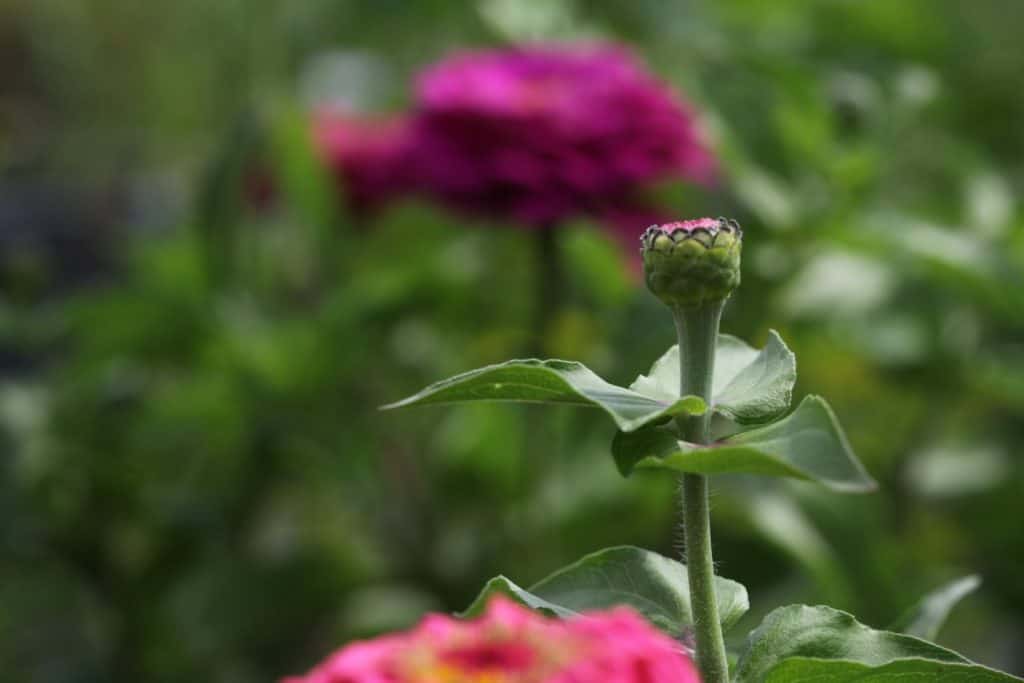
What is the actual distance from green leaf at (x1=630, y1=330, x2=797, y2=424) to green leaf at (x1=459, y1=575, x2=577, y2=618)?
5 centimetres

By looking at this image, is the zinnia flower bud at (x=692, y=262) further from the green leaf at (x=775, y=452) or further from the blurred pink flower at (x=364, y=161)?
the blurred pink flower at (x=364, y=161)

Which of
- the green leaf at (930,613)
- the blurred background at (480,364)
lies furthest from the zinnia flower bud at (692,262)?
the blurred background at (480,364)

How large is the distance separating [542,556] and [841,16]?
576 millimetres

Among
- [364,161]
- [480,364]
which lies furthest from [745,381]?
[364,161]

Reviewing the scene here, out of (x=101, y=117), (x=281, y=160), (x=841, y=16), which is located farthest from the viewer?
(x=101, y=117)

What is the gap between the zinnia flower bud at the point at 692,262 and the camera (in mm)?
311

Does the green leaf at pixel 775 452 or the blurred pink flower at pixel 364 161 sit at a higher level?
the green leaf at pixel 775 452

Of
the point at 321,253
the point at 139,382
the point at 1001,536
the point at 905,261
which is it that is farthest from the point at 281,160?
the point at 1001,536

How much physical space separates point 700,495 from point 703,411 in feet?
0.06

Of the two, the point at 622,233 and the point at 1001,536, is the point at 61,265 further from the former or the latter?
the point at 1001,536

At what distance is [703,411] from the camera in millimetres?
315

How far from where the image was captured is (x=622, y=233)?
0.93 m

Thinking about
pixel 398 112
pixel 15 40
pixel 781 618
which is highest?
pixel 781 618

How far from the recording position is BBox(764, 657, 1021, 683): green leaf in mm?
314
